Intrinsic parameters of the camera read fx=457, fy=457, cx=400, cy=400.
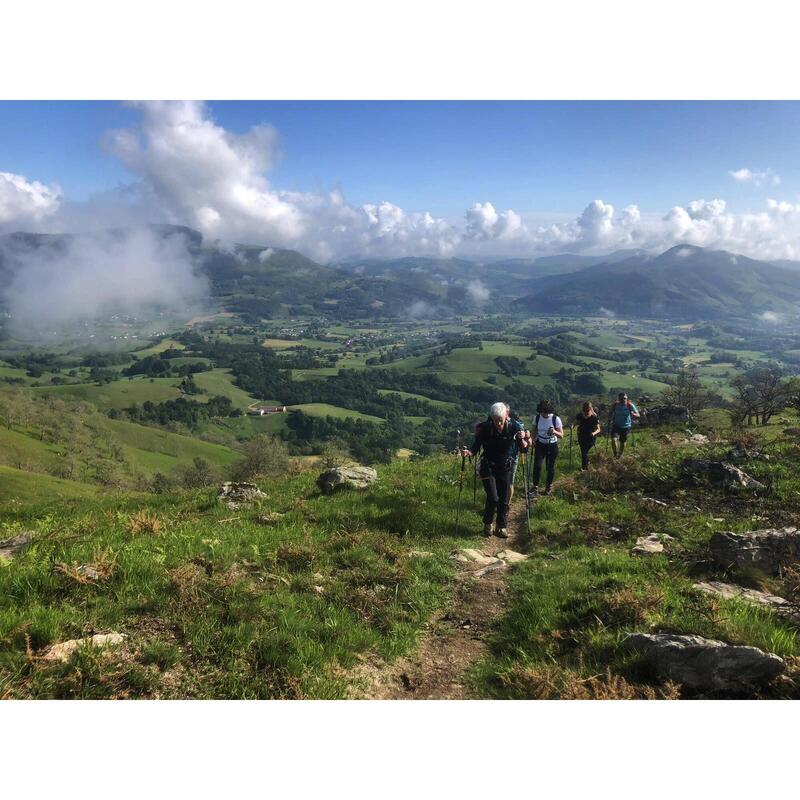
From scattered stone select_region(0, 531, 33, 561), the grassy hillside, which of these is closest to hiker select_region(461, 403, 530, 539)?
the grassy hillside

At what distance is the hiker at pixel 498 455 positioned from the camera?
35.6ft

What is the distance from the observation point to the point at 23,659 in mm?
4535

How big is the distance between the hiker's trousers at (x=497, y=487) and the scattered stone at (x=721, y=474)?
7001mm

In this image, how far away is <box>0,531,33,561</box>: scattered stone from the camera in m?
7.95

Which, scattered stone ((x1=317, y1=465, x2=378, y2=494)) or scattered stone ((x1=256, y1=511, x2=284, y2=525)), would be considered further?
scattered stone ((x1=317, y1=465, x2=378, y2=494))

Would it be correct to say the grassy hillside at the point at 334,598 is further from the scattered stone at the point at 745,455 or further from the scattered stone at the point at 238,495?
the scattered stone at the point at 745,455

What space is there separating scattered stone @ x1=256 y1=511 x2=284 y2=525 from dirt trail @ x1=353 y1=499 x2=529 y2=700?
4.47m

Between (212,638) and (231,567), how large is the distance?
216 cm

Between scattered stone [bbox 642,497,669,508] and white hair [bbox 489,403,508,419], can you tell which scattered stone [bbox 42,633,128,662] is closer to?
white hair [bbox 489,403,508,419]

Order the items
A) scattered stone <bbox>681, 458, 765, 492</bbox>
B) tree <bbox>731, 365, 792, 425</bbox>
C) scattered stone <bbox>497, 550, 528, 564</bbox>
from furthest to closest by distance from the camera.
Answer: tree <bbox>731, 365, 792, 425</bbox>
scattered stone <bbox>681, 458, 765, 492</bbox>
scattered stone <bbox>497, 550, 528, 564</bbox>

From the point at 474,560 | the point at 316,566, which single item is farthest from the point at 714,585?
the point at 316,566

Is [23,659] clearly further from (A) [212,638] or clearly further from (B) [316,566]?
(B) [316,566]

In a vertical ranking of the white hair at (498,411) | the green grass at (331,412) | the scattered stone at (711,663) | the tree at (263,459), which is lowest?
the green grass at (331,412)

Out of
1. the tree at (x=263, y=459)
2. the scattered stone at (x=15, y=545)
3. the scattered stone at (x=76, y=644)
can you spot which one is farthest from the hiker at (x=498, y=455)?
the tree at (x=263, y=459)
